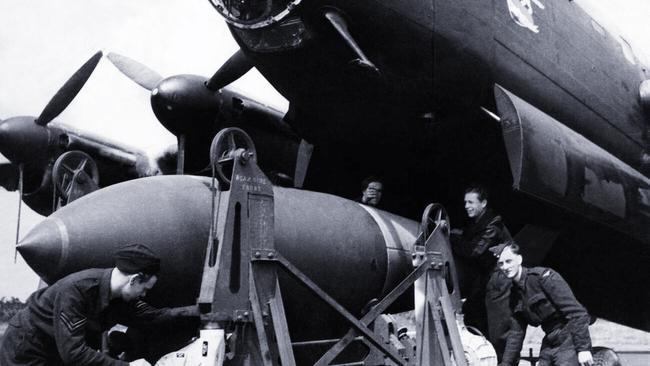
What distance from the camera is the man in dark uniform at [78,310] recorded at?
4.27 m

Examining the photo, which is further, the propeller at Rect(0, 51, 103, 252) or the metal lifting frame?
the propeller at Rect(0, 51, 103, 252)

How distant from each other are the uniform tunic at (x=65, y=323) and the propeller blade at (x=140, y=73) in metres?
5.40

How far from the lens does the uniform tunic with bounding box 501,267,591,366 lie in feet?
21.0

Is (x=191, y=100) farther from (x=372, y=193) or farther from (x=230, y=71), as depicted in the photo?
(x=372, y=193)

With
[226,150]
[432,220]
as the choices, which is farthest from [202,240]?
[432,220]

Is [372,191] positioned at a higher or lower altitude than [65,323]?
lower

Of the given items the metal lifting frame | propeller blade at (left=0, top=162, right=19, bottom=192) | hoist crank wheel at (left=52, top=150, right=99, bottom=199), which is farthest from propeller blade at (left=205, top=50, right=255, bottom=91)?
propeller blade at (left=0, top=162, right=19, bottom=192)

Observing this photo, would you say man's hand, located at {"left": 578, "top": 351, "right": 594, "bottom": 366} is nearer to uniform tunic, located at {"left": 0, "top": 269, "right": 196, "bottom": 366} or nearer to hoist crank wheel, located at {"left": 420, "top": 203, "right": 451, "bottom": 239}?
hoist crank wheel, located at {"left": 420, "top": 203, "right": 451, "bottom": 239}

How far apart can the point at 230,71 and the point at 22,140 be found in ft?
10.8

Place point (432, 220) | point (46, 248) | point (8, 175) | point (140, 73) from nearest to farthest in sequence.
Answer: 1. point (46, 248)
2. point (432, 220)
3. point (140, 73)
4. point (8, 175)

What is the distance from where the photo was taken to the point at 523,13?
7652 millimetres

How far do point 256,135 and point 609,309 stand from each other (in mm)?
6008

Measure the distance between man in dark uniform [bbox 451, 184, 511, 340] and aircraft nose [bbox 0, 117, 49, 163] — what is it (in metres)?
5.78

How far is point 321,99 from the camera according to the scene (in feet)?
22.8
